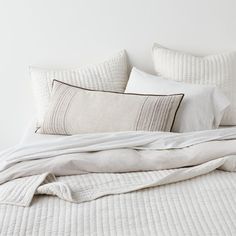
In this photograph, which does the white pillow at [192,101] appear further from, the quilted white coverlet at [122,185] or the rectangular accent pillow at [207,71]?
the quilted white coverlet at [122,185]

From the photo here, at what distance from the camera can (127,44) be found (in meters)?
2.88

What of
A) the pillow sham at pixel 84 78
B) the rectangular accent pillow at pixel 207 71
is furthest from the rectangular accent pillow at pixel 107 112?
the rectangular accent pillow at pixel 207 71

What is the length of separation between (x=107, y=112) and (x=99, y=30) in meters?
0.66

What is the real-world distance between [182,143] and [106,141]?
32 cm

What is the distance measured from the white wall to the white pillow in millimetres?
327

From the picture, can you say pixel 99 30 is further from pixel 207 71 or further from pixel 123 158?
pixel 123 158

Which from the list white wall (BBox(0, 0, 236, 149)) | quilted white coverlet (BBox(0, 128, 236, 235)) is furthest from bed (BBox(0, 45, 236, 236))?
white wall (BBox(0, 0, 236, 149))

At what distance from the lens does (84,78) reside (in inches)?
108

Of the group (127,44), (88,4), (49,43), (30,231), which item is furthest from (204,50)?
(30,231)

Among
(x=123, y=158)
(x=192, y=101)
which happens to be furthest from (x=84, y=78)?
(x=123, y=158)

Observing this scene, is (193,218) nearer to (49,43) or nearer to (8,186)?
(8,186)

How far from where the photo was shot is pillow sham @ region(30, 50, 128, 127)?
2.74 meters

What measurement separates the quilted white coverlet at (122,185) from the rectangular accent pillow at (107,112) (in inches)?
7.4

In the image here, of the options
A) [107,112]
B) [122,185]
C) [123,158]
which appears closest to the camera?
[122,185]
